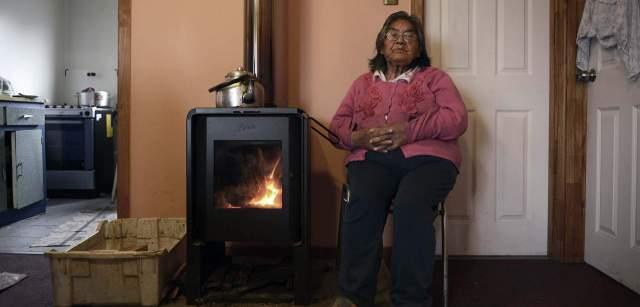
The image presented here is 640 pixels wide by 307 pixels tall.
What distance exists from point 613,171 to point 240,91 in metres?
1.59

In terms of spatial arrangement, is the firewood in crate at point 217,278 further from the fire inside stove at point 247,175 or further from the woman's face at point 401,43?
the woman's face at point 401,43

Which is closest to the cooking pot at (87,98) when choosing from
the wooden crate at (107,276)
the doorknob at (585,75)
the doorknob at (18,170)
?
the doorknob at (18,170)

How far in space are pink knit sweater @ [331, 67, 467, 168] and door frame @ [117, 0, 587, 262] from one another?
588 mm

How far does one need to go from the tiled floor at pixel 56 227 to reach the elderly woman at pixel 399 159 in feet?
5.50

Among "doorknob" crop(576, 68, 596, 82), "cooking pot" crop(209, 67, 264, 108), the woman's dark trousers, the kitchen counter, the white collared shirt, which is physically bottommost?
the woman's dark trousers

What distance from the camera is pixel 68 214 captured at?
3305 millimetres

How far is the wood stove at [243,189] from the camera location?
1.59 m

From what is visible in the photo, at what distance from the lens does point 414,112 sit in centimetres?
166

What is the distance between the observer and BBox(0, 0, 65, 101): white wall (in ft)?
12.9

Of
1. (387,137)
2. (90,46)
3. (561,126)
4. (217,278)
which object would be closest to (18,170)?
(217,278)

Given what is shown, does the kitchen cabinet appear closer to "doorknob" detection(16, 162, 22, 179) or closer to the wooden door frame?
"doorknob" detection(16, 162, 22, 179)

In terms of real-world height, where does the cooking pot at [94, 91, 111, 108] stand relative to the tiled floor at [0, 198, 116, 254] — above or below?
above

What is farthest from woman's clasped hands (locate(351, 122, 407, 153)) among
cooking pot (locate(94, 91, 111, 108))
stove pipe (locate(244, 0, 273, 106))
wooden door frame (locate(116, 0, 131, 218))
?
cooking pot (locate(94, 91, 111, 108))

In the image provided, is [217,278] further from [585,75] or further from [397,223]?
[585,75]
